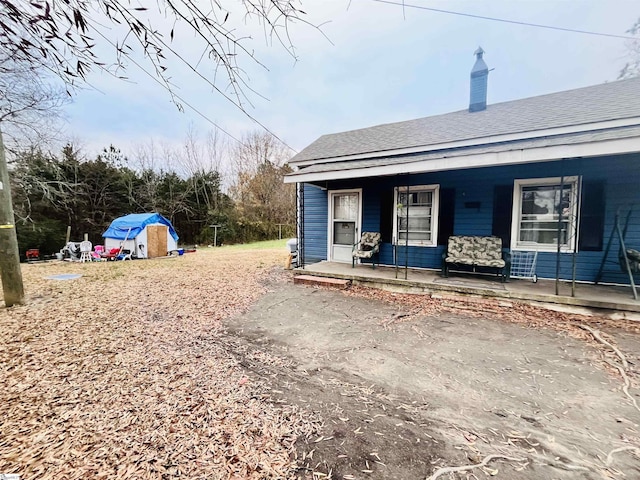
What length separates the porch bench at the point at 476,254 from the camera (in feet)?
17.0

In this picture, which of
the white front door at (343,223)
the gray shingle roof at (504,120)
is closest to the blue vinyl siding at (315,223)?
the white front door at (343,223)

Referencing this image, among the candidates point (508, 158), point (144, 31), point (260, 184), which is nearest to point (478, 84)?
point (508, 158)

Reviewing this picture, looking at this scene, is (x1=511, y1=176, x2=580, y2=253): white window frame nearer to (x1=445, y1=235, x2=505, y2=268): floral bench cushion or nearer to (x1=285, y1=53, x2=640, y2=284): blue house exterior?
(x1=285, y1=53, x2=640, y2=284): blue house exterior

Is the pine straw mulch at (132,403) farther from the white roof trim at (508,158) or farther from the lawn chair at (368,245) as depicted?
the white roof trim at (508,158)

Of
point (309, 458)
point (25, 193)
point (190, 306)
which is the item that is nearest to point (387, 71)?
point (190, 306)

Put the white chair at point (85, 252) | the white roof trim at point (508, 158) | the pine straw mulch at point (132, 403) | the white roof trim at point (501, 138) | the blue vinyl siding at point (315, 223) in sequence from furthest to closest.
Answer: the white chair at point (85, 252) < the blue vinyl siding at point (315, 223) < the white roof trim at point (501, 138) < the white roof trim at point (508, 158) < the pine straw mulch at point (132, 403)

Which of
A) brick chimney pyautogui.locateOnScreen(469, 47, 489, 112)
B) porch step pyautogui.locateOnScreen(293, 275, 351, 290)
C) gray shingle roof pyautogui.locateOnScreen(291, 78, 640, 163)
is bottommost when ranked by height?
porch step pyautogui.locateOnScreen(293, 275, 351, 290)

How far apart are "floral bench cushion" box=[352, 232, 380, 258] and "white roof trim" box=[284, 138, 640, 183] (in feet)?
6.01

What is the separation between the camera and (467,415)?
2014 mm

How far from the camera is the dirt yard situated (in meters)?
1.58

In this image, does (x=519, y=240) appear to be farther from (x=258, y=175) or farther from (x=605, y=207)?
(x=258, y=175)

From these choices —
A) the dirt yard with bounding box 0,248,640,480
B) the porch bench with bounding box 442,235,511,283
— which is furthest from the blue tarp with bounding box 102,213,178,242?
the porch bench with bounding box 442,235,511,283

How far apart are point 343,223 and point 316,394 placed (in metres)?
5.47

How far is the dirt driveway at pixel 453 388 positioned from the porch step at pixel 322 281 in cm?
141
